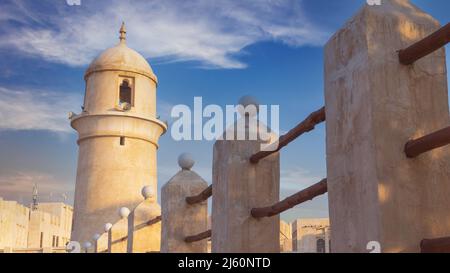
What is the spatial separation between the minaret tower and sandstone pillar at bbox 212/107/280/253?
54.3ft

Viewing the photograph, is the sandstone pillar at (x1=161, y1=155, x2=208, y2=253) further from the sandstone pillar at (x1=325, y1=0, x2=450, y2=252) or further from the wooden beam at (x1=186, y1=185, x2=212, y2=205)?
the sandstone pillar at (x1=325, y1=0, x2=450, y2=252)

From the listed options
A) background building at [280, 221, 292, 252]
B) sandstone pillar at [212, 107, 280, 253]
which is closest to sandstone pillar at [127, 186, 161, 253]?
sandstone pillar at [212, 107, 280, 253]

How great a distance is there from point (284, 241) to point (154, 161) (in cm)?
627

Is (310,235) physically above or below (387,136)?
above

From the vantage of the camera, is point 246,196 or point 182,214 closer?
point 246,196

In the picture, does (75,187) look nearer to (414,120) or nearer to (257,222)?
(257,222)

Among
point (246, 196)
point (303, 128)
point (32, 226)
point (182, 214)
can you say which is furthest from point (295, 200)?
point (32, 226)

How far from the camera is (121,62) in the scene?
21.4 metres

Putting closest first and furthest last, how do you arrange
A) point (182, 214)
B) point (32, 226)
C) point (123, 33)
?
point (182, 214), point (123, 33), point (32, 226)

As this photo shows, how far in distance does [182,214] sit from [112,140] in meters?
15.9

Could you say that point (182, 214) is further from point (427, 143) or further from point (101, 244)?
point (101, 244)

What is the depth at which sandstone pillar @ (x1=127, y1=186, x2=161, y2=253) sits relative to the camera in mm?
6965

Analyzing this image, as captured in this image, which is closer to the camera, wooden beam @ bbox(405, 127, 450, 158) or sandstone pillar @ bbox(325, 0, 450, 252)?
wooden beam @ bbox(405, 127, 450, 158)

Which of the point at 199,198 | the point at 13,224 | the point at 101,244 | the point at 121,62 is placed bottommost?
the point at 199,198
